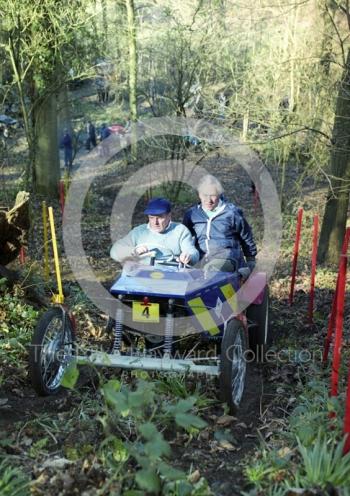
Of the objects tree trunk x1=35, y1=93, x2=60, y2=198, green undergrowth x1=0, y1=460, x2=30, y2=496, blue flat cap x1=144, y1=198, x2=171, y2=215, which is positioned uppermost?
blue flat cap x1=144, y1=198, x2=171, y2=215

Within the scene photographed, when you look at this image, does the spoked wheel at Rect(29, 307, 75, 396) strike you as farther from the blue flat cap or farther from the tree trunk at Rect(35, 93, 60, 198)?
the tree trunk at Rect(35, 93, 60, 198)

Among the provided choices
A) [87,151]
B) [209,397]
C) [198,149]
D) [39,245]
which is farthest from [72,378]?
[87,151]

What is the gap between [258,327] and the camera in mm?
5918

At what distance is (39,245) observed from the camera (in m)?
11.0

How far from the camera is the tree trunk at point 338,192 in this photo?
905 cm

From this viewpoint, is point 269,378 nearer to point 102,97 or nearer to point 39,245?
point 39,245

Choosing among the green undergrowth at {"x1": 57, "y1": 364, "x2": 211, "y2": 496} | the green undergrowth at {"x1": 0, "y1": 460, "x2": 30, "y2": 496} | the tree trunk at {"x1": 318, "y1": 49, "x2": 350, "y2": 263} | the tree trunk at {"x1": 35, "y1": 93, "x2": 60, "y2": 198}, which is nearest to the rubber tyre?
the green undergrowth at {"x1": 57, "y1": 364, "x2": 211, "y2": 496}

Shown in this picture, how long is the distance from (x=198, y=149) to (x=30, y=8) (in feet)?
23.7

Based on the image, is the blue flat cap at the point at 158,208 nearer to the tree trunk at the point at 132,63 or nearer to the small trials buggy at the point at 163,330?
the small trials buggy at the point at 163,330

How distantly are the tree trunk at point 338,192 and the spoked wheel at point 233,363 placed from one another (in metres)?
4.93

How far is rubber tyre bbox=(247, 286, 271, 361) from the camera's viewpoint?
19.4ft

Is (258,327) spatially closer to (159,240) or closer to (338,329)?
(159,240)

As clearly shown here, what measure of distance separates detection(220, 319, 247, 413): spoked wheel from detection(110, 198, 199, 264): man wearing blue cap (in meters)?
1.06

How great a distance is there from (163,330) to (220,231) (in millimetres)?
1546
